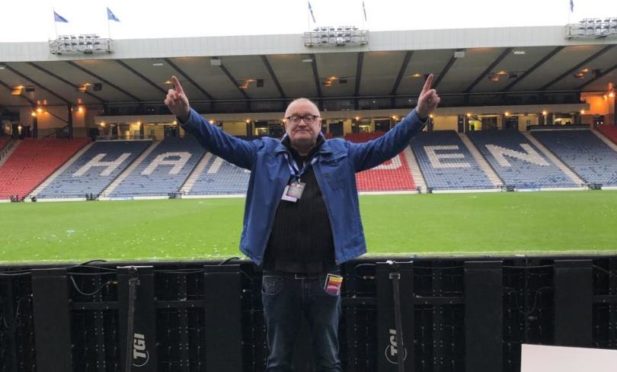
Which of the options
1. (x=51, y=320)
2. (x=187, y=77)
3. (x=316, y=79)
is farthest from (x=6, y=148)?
(x=51, y=320)

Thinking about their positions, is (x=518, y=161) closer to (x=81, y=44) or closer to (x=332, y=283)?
(x=81, y=44)

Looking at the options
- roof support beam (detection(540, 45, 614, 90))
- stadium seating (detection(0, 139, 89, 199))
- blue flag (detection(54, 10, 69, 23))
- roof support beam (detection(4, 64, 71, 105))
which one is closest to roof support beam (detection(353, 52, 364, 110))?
roof support beam (detection(540, 45, 614, 90))

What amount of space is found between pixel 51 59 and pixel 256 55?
42.0 ft

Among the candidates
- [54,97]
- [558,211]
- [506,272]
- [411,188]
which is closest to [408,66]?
[411,188]

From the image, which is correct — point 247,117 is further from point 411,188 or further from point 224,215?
point 224,215

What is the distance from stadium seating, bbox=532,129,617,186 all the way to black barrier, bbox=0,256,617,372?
3311 centimetres

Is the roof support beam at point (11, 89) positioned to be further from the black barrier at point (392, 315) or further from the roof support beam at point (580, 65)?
the black barrier at point (392, 315)

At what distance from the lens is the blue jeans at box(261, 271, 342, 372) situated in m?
3.07

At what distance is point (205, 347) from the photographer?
3.69 metres

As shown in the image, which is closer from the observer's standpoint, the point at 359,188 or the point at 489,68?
the point at 359,188

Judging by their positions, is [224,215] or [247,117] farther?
[247,117]

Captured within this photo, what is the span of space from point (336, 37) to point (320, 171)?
95.7 feet

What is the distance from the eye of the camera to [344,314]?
12.2ft

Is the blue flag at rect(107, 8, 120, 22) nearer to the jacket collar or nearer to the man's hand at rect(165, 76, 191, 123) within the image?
the man's hand at rect(165, 76, 191, 123)
